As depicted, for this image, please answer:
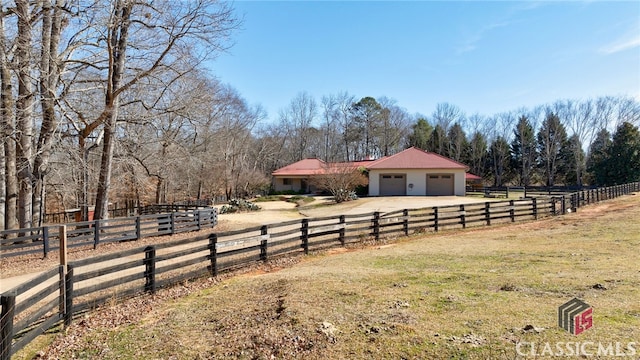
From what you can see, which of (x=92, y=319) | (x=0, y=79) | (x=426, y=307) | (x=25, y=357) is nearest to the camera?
(x=25, y=357)

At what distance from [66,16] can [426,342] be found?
1602 cm

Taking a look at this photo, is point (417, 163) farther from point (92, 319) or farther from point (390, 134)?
point (92, 319)

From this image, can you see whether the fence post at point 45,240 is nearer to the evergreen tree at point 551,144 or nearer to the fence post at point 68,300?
the fence post at point 68,300

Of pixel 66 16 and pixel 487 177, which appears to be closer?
pixel 66 16

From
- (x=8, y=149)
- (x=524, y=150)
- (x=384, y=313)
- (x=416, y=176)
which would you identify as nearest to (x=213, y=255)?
(x=384, y=313)

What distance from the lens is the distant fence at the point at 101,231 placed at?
1080 cm

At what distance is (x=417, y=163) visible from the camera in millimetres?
33469

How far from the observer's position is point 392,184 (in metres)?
33.8

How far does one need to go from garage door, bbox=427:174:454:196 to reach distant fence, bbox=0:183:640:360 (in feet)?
49.0

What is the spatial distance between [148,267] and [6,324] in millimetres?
2853

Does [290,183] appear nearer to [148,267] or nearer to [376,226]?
[376,226]

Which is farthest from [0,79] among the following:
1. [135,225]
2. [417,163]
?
[417,163]

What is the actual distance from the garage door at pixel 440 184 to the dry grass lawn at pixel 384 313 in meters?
24.8

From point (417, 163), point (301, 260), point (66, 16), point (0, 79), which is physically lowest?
point (301, 260)
